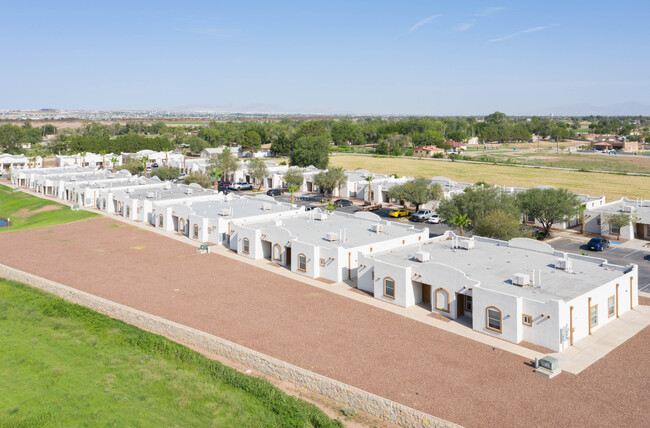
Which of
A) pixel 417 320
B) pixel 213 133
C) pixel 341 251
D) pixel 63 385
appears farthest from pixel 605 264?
pixel 213 133

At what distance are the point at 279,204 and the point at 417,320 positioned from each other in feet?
93.9

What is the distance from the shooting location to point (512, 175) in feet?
358

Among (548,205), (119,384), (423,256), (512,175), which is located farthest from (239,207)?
(512,175)

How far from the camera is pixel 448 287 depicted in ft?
102

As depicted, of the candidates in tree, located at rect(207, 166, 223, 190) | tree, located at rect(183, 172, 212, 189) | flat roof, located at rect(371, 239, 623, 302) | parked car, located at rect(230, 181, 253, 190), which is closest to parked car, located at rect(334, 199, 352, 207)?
tree, located at rect(183, 172, 212, 189)

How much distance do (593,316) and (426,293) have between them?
9.28 m

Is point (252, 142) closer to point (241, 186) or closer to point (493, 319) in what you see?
point (241, 186)

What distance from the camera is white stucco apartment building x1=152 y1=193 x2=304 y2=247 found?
49031mm

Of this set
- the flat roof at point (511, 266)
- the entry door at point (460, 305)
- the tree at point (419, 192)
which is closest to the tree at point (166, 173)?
the tree at point (419, 192)

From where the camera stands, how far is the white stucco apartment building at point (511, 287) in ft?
89.9

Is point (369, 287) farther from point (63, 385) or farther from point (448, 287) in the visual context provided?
point (63, 385)

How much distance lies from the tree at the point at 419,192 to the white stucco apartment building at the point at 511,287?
26006 millimetres

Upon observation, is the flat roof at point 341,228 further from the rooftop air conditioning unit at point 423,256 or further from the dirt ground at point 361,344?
the rooftop air conditioning unit at point 423,256

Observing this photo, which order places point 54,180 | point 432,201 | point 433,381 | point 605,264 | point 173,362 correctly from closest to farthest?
point 433,381, point 173,362, point 605,264, point 432,201, point 54,180
